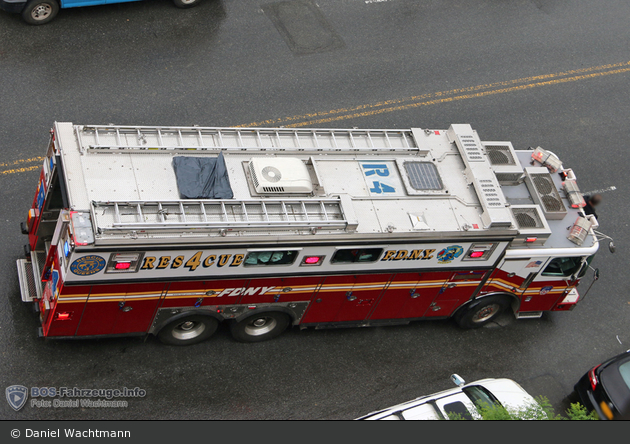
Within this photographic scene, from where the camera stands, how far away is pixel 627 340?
1609cm

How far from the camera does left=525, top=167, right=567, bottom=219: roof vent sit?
14.5 meters

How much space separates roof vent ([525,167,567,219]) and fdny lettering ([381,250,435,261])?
8.64 ft

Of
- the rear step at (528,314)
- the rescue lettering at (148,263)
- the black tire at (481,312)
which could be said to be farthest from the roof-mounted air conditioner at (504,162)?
the rescue lettering at (148,263)

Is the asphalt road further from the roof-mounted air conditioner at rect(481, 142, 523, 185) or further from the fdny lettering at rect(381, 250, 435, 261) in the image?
the roof-mounted air conditioner at rect(481, 142, 523, 185)

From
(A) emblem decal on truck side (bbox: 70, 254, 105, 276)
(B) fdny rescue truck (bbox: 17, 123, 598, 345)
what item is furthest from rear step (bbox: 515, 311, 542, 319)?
(A) emblem decal on truck side (bbox: 70, 254, 105, 276)

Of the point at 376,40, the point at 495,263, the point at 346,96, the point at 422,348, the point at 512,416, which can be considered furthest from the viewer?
the point at 376,40

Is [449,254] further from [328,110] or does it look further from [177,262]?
[328,110]

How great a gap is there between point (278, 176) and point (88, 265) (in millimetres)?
3253

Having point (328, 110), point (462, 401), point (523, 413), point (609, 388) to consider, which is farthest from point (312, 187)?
point (609, 388)

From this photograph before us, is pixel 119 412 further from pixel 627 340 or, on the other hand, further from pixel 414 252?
pixel 627 340

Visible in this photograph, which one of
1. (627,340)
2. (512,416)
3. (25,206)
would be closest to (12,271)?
(25,206)

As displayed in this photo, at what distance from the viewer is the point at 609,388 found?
1411 cm

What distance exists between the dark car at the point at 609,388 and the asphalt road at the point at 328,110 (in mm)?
747

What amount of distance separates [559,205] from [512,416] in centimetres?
402
